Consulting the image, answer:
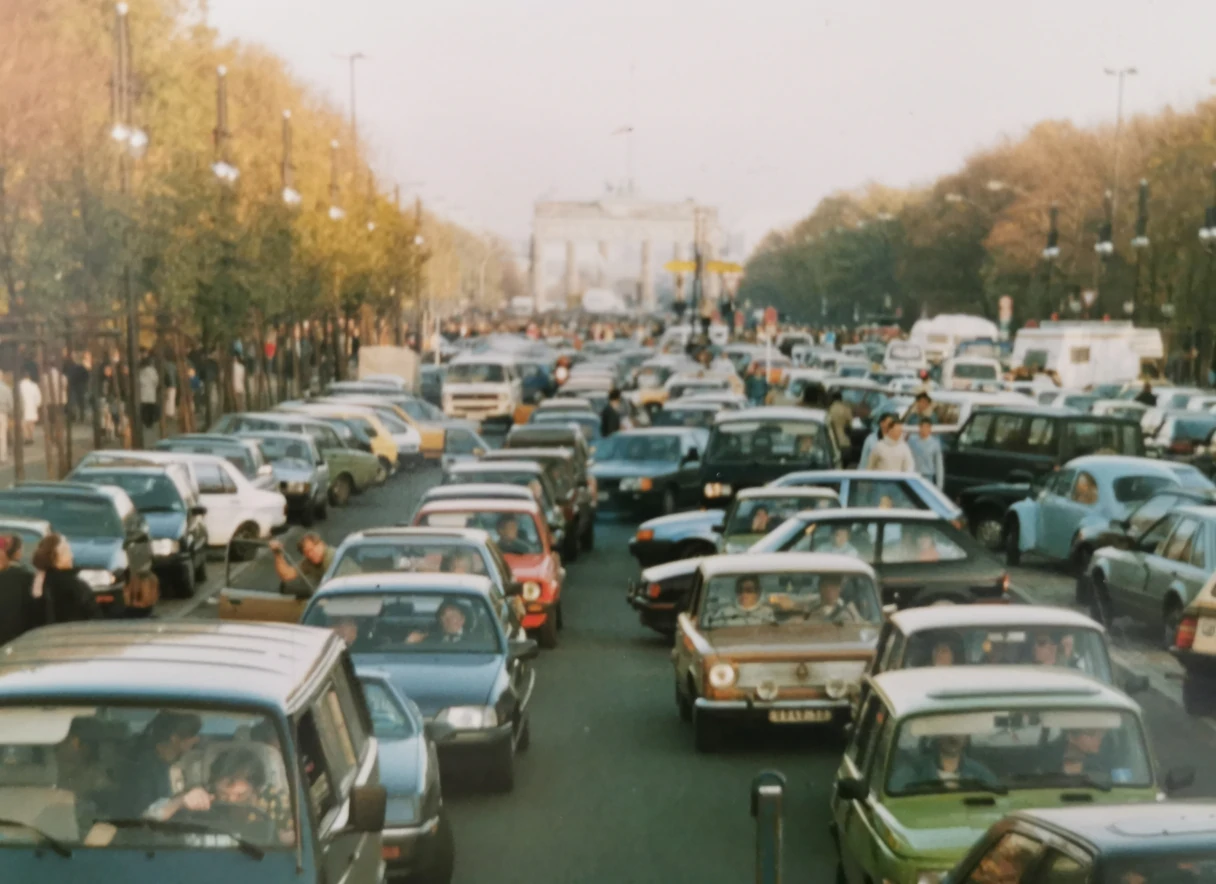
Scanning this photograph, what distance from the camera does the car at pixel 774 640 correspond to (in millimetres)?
14852

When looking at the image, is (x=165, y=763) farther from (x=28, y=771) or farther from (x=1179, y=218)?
(x=1179, y=218)

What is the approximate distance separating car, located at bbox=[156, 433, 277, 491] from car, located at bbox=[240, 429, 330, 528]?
40.0 inches

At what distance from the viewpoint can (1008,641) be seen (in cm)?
1223

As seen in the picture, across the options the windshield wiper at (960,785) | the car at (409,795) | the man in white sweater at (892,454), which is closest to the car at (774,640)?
the car at (409,795)

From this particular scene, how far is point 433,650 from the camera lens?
1420 cm

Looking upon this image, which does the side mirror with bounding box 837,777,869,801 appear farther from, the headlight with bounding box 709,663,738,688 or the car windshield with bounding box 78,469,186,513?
the car windshield with bounding box 78,469,186,513

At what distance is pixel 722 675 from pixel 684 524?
421 inches

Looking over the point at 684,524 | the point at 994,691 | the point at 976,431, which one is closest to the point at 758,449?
the point at 684,524

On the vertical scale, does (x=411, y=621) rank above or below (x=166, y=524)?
above

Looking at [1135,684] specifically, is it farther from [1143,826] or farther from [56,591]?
[56,591]

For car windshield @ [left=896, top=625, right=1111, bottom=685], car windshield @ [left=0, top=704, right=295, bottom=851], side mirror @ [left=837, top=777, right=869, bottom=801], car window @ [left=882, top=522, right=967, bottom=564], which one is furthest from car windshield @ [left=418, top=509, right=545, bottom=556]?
car windshield @ [left=0, top=704, right=295, bottom=851]

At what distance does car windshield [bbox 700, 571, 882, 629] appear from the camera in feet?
51.5

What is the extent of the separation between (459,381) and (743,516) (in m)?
37.5

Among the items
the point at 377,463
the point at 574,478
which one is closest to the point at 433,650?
the point at 574,478
